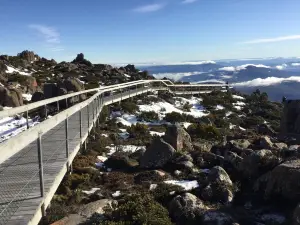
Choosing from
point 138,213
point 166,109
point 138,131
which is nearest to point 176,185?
point 138,213

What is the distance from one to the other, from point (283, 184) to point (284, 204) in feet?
1.38

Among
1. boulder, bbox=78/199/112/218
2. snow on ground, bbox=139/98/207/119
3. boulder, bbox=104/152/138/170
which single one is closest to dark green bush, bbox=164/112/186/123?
snow on ground, bbox=139/98/207/119

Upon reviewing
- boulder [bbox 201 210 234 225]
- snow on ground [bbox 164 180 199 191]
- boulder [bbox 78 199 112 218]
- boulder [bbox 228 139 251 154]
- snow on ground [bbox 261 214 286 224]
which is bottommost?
snow on ground [bbox 261 214 286 224]

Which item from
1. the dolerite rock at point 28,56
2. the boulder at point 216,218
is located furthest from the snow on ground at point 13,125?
the dolerite rock at point 28,56

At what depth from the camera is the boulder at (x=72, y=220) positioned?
634 centimetres

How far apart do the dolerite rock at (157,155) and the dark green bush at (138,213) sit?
120 inches

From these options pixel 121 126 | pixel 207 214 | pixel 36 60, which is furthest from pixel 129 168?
pixel 36 60

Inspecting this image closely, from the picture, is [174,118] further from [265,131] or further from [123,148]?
[123,148]

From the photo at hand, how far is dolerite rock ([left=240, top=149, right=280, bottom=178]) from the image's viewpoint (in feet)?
29.8

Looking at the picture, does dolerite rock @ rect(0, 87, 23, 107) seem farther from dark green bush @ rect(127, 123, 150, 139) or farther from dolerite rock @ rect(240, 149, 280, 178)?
dolerite rock @ rect(240, 149, 280, 178)

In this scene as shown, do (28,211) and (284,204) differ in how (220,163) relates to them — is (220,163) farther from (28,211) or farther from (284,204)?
(28,211)

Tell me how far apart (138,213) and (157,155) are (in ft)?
13.3

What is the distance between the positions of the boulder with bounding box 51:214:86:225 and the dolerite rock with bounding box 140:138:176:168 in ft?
12.1

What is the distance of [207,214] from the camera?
6.75 m
